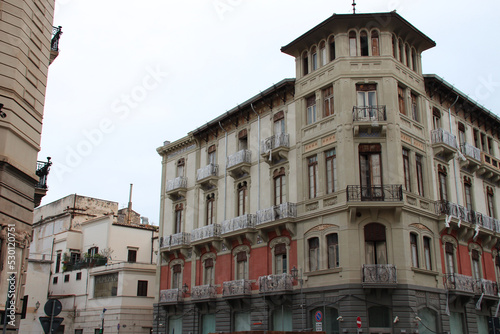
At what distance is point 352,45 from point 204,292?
55.3ft

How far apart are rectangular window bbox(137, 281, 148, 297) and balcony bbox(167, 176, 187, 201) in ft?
27.7

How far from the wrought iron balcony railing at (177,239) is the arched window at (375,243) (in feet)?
45.5

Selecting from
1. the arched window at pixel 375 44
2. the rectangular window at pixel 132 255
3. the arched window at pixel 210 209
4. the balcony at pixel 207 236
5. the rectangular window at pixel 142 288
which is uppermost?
the arched window at pixel 375 44

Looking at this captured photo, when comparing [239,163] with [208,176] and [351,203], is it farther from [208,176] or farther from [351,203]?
[351,203]

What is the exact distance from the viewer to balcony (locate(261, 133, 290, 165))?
Answer: 30031mm

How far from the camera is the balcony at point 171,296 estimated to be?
1361 inches

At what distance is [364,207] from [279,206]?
526 cm

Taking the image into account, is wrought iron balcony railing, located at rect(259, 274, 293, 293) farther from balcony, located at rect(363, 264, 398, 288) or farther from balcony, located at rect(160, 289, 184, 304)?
balcony, located at rect(160, 289, 184, 304)

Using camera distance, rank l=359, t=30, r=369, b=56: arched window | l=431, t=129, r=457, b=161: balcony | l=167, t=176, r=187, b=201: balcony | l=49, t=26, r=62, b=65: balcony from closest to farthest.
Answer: l=49, t=26, r=62, b=65: balcony → l=359, t=30, r=369, b=56: arched window → l=431, t=129, r=457, b=161: balcony → l=167, t=176, r=187, b=201: balcony

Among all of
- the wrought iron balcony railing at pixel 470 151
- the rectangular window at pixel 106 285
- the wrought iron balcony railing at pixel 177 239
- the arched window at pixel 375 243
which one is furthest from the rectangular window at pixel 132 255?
the wrought iron balcony railing at pixel 470 151

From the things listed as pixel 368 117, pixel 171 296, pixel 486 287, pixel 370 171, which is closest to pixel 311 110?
pixel 368 117

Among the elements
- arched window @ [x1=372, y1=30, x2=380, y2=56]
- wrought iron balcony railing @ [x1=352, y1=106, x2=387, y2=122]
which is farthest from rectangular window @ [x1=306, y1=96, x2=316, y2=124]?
arched window @ [x1=372, y1=30, x2=380, y2=56]

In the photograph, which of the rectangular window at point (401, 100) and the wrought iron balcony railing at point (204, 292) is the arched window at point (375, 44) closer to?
the rectangular window at point (401, 100)

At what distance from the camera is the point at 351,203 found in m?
25.3
